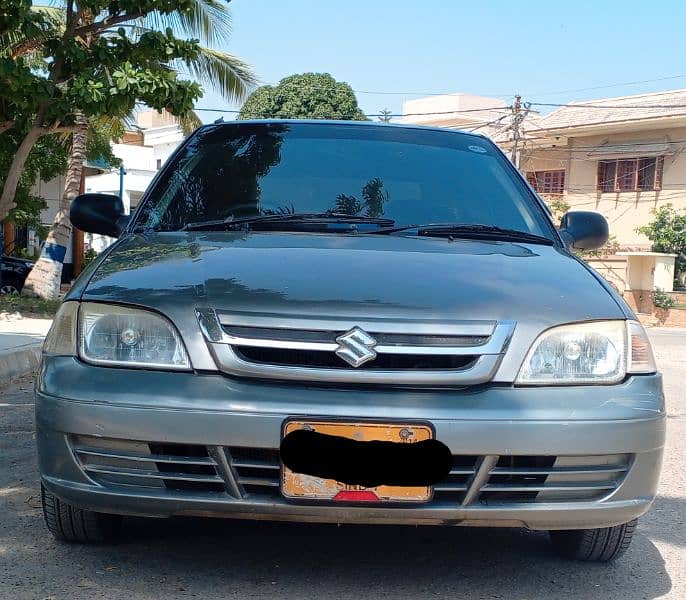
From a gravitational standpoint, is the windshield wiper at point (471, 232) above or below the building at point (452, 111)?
below

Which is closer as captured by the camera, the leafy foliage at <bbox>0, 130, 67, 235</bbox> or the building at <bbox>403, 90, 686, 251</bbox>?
the leafy foliage at <bbox>0, 130, 67, 235</bbox>

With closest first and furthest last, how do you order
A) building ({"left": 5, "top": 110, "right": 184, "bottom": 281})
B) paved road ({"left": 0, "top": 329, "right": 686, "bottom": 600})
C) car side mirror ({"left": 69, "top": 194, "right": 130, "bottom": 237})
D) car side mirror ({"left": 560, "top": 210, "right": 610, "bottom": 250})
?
1. paved road ({"left": 0, "top": 329, "right": 686, "bottom": 600})
2. car side mirror ({"left": 69, "top": 194, "right": 130, "bottom": 237})
3. car side mirror ({"left": 560, "top": 210, "right": 610, "bottom": 250})
4. building ({"left": 5, "top": 110, "right": 184, "bottom": 281})

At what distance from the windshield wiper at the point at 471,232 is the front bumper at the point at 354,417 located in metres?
1.00

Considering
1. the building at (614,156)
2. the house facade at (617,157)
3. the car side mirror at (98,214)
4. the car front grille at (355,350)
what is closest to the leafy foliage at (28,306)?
the car side mirror at (98,214)

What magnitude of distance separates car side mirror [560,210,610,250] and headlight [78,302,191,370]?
212 cm

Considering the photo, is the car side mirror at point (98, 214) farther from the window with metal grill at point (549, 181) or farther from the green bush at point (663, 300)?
the window with metal grill at point (549, 181)

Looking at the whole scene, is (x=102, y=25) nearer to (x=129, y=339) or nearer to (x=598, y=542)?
(x=129, y=339)

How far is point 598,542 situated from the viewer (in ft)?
10.4

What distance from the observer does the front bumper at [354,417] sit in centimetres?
252

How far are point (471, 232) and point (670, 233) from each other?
2578 centimetres

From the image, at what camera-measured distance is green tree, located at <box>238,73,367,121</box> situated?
108 ft

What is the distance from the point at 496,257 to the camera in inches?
127

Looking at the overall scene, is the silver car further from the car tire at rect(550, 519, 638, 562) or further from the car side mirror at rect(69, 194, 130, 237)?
the car side mirror at rect(69, 194, 130, 237)

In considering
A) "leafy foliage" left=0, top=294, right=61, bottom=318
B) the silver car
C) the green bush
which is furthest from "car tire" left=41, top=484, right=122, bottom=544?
the green bush
